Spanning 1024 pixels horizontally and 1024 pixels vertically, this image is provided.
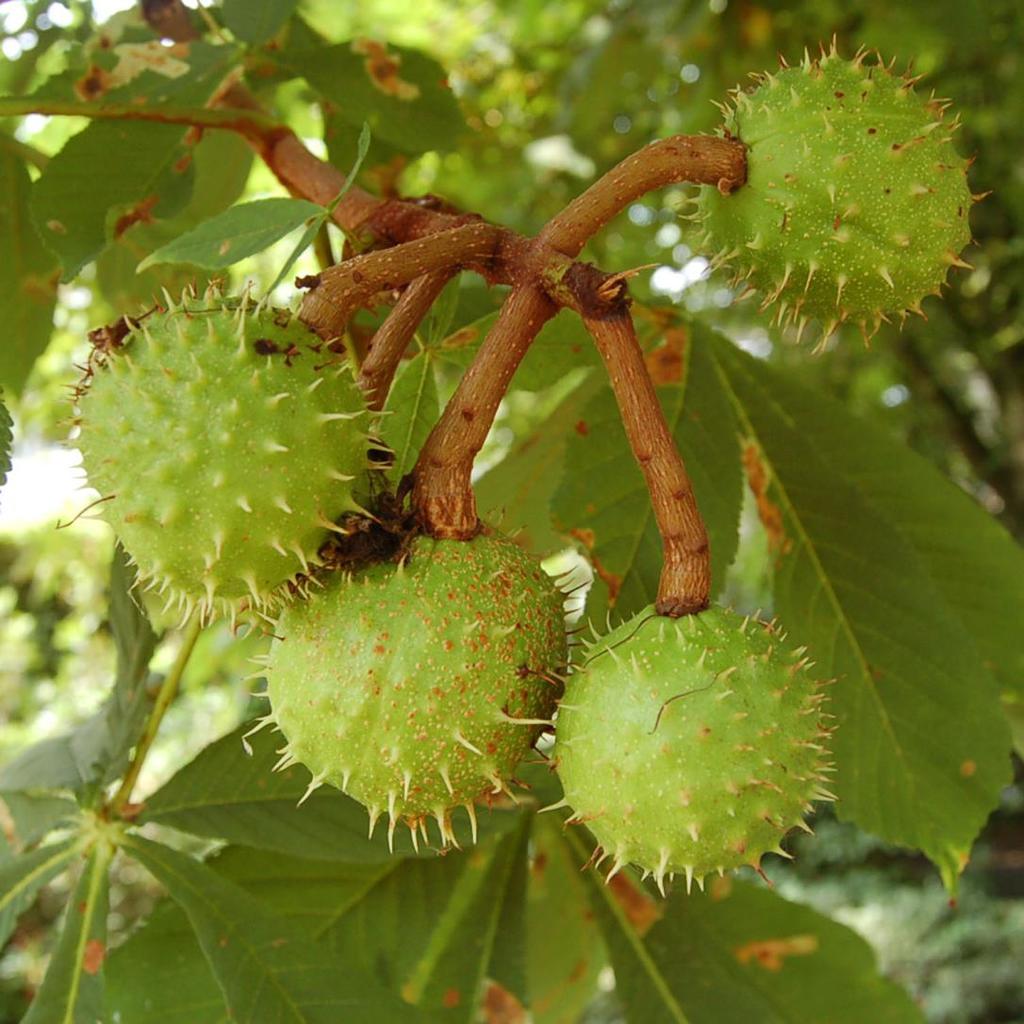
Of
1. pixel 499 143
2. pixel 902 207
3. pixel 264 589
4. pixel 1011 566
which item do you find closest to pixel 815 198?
pixel 902 207

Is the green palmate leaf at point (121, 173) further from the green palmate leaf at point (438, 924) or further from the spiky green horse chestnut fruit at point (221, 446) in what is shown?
the green palmate leaf at point (438, 924)

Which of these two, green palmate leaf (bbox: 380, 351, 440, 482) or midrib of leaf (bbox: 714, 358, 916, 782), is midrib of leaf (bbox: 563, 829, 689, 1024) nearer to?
midrib of leaf (bbox: 714, 358, 916, 782)

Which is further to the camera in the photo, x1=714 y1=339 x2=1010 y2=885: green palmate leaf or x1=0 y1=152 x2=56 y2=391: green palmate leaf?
x1=0 y1=152 x2=56 y2=391: green palmate leaf

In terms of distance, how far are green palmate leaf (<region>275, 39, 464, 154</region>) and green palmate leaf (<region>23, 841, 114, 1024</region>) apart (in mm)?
1413

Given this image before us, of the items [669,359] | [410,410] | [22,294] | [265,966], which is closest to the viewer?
[410,410]

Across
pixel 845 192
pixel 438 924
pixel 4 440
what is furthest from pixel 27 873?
pixel 845 192

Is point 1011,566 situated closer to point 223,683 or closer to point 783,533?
point 783,533

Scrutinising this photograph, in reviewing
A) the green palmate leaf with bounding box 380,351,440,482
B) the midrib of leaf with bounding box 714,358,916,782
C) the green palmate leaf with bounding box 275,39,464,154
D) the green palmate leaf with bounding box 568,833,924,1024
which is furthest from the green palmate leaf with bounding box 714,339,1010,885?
the green palmate leaf with bounding box 275,39,464,154

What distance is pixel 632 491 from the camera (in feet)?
5.96

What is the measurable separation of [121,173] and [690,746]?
4.48ft

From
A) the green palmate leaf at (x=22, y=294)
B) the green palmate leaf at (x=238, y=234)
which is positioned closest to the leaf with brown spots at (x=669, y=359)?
the green palmate leaf at (x=238, y=234)

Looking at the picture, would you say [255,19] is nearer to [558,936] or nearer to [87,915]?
[87,915]

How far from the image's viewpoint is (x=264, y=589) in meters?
1.16

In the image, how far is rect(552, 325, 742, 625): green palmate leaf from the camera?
1.75 m
